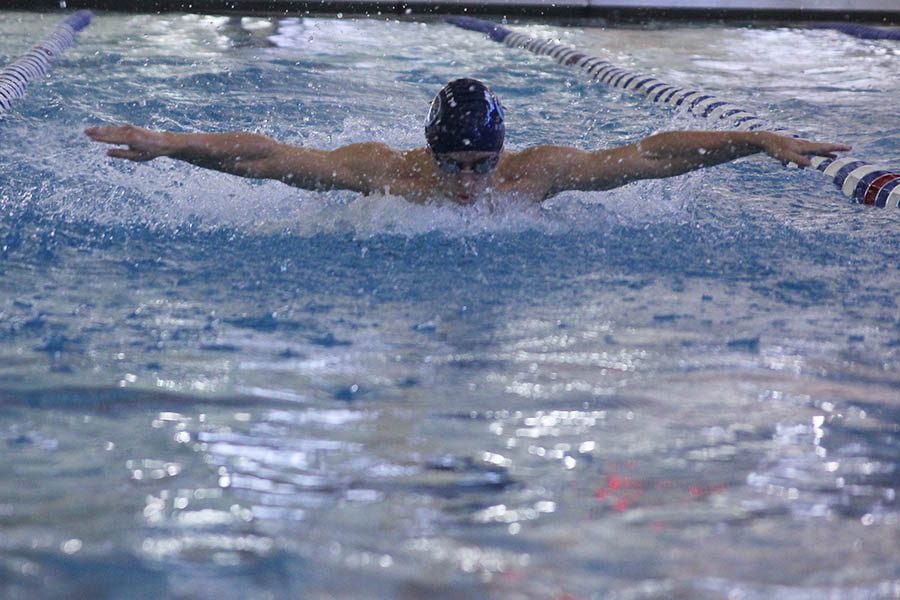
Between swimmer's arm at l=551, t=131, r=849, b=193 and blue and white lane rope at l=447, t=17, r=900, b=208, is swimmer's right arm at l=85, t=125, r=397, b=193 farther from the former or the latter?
blue and white lane rope at l=447, t=17, r=900, b=208

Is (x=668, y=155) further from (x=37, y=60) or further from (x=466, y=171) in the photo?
(x=37, y=60)

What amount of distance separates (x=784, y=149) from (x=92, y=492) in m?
2.41

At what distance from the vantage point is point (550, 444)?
86.1 inches

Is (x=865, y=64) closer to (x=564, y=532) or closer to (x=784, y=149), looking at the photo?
(x=784, y=149)

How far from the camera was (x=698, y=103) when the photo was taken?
608 centimetres

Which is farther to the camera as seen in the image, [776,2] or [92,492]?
[776,2]

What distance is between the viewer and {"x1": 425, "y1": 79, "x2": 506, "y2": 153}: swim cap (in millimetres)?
3465

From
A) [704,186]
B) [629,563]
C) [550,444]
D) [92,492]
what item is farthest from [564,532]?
[704,186]

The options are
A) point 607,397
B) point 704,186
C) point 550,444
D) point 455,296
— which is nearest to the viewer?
point 550,444

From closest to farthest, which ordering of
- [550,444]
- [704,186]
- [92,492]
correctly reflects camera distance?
1. [92,492]
2. [550,444]
3. [704,186]

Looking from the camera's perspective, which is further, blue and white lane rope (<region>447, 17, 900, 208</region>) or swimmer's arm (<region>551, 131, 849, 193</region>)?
blue and white lane rope (<region>447, 17, 900, 208</region>)

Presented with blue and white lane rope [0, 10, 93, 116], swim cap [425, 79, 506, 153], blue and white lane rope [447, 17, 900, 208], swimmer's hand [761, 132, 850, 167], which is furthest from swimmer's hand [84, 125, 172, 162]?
blue and white lane rope [0, 10, 93, 116]

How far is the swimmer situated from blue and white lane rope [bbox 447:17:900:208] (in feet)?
2.45

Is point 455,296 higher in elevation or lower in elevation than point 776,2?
lower
